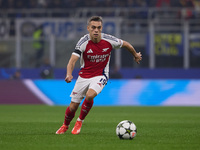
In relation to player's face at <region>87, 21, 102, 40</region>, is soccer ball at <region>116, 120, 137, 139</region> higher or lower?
lower

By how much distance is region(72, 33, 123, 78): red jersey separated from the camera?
8.15m

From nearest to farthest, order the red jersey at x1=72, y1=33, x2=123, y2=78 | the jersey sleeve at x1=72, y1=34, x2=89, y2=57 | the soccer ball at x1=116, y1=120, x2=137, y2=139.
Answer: the soccer ball at x1=116, y1=120, x2=137, y2=139 < the jersey sleeve at x1=72, y1=34, x2=89, y2=57 < the red jersey at x1=72, y1=33, x2=123, y2=78

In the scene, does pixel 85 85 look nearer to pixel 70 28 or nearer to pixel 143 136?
pixel 143 136

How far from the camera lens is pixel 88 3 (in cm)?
2689

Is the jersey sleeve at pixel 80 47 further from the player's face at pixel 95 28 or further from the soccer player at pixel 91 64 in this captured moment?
the player's face at pixel 95 28

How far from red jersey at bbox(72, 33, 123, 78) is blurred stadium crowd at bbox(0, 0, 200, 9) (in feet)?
61.0

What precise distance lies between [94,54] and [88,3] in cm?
1908

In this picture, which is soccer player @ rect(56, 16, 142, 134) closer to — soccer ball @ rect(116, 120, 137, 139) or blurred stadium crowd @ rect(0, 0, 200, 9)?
Result: soccer ball @ rect(116, 120, 137, 139)

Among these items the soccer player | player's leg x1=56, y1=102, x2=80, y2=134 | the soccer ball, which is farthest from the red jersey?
the soccer ball

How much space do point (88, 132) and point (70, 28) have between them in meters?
16.2

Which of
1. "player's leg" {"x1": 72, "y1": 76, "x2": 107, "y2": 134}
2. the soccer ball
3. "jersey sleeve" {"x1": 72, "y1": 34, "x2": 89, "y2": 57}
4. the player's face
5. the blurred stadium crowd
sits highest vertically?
the player's face

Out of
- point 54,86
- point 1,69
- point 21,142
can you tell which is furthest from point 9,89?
point 21,142

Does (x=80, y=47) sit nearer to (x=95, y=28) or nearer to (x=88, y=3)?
(x=95, y=28)

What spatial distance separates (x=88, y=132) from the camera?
8719 millimetres
